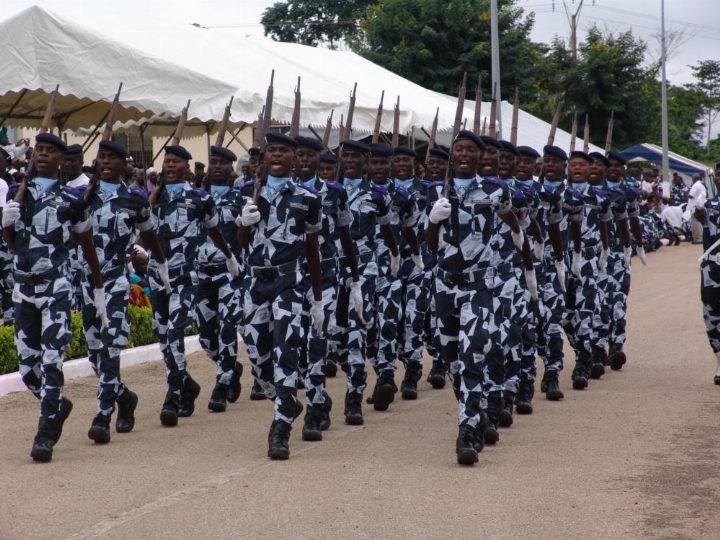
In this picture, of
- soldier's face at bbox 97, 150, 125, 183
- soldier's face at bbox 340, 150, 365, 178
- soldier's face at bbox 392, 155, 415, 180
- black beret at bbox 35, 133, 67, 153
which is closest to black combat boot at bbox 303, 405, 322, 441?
soldier's face at bbox 340, 150, 365, 178

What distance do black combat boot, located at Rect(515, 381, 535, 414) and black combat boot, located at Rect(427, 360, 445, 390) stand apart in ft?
5.26

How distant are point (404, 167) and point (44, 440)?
179 inches

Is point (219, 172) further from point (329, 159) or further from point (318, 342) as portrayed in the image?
point (318, 342)

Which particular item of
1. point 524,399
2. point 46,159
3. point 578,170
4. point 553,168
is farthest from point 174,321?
point 578,170

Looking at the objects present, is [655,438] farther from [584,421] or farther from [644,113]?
[644,113]

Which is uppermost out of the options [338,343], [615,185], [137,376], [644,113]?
[644,113]

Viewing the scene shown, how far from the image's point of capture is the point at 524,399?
980 cm

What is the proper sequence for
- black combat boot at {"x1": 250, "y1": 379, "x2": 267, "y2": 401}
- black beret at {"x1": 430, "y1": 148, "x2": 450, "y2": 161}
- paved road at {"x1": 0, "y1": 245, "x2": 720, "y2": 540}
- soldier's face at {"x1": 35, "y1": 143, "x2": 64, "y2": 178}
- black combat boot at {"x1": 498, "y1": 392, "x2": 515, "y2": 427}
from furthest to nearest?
1. black beret at {"x1": 430, "y1": 148, "x2": 450, "y2": 161}
2. black combat boot at {"x1": 250, "y1": 379, "x2": 267, "y2": 401}
3. black combat boot at {"x1": 498, "y1": 392, "x2": 515, "y2": 427}
4. soldier's face at {"x1": 35, "y1": 143, "x2": 64, "y2": 178}
5. paved road at {"x1": 0, "y1": 245, "x2": 720, "y2": 540}

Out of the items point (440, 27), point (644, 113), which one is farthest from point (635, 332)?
point (644, 113)

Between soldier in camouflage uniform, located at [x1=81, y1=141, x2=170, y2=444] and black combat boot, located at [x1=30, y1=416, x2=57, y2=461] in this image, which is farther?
soldier in camouflage uniform, located at [x1=81, y1=141, x2=170, y2=444]

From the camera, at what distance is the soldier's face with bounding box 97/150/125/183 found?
28.3ft

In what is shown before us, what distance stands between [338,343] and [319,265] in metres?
1.70

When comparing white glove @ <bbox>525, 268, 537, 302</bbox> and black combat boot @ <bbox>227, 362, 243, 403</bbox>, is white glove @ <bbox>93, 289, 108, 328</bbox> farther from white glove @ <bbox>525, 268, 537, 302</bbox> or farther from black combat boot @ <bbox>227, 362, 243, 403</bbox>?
white glove @ <bbox>525, 268, 537, 302</bbox>

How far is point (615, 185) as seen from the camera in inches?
488
